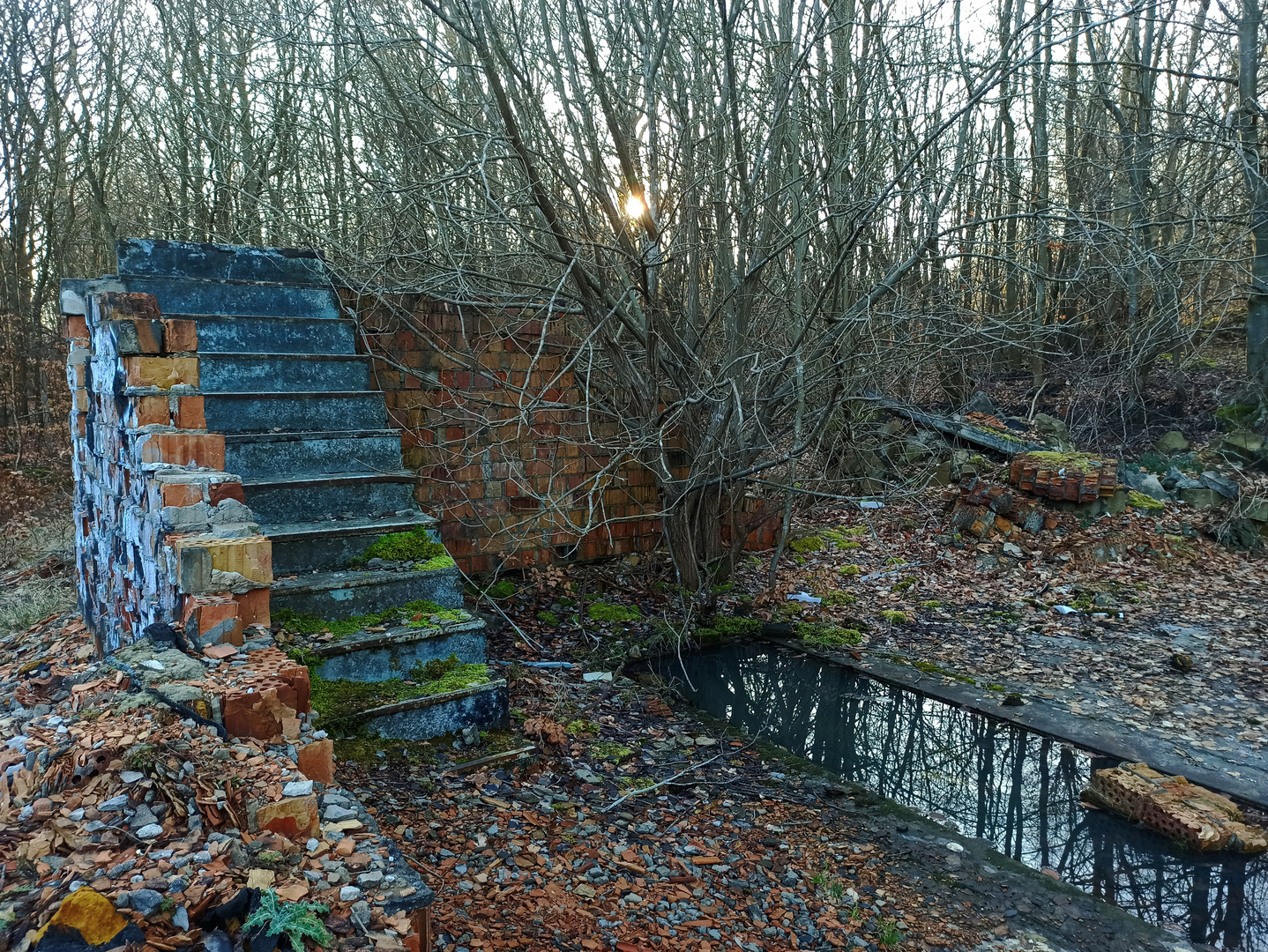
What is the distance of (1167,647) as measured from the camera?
5793 millimetres

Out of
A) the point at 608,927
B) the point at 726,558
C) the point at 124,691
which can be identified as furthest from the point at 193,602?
the point at 726,558

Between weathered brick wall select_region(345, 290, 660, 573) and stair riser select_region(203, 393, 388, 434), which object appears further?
weathered brick wall select_region(345, 290, 660, 573)

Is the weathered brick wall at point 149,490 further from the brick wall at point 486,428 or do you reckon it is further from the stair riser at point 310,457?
the brick wall at point 486,428

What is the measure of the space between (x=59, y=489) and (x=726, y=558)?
8244mm

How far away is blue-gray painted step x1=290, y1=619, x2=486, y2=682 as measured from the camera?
3877mm

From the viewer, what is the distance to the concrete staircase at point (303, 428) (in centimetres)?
425

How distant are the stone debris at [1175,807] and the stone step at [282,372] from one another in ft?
16.0

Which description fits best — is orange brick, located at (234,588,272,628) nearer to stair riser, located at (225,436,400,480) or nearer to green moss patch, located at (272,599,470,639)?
green moss patch, located at (272,599,470,639)

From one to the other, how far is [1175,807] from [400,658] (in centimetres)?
370

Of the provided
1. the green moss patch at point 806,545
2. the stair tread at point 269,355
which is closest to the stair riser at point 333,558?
the stair tread at point 269,355

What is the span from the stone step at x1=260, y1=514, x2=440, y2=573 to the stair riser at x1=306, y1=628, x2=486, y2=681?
2.27ft

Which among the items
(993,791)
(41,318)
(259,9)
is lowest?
(993,791)

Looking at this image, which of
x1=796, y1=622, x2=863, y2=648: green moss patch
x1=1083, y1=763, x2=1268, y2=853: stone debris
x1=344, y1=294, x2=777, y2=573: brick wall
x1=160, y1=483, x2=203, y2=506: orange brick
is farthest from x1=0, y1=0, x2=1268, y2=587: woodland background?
x1=1083, y1=763, x2=1268, y2=853: stone debris

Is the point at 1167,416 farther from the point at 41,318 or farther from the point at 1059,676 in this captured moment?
the point at 41,318
